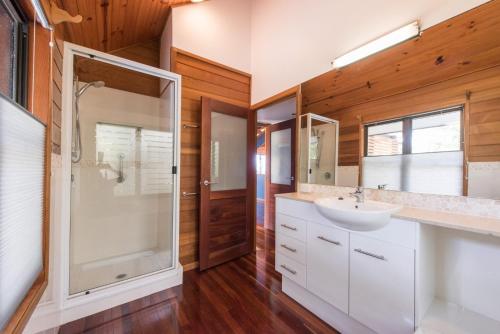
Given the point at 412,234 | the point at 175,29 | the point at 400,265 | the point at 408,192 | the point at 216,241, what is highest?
the point at 175,29

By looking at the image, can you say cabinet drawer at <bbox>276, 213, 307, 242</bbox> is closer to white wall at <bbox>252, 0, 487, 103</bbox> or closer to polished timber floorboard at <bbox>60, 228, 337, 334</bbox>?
polished timber floorboard at <bbox>60, 228, 337, 334</bbox>

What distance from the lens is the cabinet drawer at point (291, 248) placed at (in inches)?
64.9

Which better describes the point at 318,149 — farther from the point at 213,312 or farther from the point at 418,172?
the point at 213,312

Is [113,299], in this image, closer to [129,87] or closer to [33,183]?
[33,183]

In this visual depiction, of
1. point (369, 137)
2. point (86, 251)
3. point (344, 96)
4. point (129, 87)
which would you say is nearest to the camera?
point (369, 137)

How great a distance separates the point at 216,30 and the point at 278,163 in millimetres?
2285

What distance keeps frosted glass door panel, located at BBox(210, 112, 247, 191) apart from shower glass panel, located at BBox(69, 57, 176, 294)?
487 mm

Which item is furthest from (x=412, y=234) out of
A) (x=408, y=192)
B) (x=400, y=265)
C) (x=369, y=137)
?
(x=369, y=137)

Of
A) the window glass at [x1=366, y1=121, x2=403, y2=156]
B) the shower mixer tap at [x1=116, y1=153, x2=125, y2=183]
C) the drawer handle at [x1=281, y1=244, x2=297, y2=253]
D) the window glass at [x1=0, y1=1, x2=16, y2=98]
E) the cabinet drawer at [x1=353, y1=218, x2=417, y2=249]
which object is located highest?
the window glass at [x1=0, y1=1, x2=16, y2=98]

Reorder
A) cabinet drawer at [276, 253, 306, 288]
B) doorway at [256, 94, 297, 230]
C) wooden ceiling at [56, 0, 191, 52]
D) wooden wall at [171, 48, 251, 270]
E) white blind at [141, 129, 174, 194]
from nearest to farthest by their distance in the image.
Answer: cabinet drawer at [276, 253, 306, 288] < wooden ceiling at [56, 0, 191, 52] < white blind at [141, 129, 174, 194] < wooden wall at [171, 48, 251, 270] < doorway at [256, 94, 297, 230]

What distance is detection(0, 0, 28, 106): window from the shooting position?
91 cm

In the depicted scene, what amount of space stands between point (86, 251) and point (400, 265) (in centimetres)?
261

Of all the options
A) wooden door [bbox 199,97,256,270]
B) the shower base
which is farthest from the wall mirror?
the shower base

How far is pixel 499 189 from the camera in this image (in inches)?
43.1
